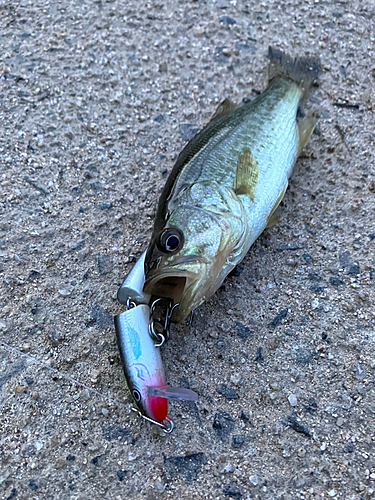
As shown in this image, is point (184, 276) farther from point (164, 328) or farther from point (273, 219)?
point (273, 219)

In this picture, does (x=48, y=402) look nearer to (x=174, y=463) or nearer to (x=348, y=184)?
(x=174, y=463)

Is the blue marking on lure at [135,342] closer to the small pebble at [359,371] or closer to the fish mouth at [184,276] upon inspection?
the fish mouth at [184,276]

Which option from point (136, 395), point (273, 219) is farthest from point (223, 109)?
point (136, 395)

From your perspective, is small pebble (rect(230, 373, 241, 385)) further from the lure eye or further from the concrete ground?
the lure eye

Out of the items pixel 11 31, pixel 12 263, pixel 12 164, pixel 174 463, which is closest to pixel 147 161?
pixel 12 164

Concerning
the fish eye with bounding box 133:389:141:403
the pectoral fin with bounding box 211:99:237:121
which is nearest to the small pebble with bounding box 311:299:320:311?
the fish eye with bounding box 133:389:141:403

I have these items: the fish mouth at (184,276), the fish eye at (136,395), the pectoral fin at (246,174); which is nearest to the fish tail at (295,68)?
the pectoral fin at (246,174)
